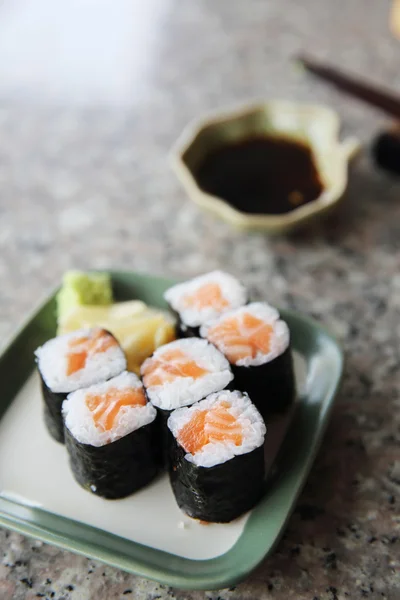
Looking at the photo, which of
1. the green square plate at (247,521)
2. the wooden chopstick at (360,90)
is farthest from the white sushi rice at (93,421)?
the wooden chopstick at (360,90)

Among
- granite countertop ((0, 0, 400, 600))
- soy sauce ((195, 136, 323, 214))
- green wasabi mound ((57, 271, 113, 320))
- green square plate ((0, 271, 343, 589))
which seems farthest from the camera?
soy sauce ((195, 136, 323, 214))

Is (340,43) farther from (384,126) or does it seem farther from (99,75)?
(99,75)

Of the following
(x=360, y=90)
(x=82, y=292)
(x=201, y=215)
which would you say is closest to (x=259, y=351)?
(x=82, y=292)

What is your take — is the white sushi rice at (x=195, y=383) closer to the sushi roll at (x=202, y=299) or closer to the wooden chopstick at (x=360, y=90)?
the sushi roll at (x=202, y=299)

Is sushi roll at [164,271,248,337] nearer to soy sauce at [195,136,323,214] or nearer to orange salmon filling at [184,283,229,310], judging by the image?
orange salmon filling at [184,283,229,310]

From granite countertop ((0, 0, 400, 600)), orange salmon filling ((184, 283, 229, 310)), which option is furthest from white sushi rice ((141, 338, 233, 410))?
granite countertop ((0, 0, 400, 600))

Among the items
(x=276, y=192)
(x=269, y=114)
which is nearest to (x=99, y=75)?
(x=269, y=114)
